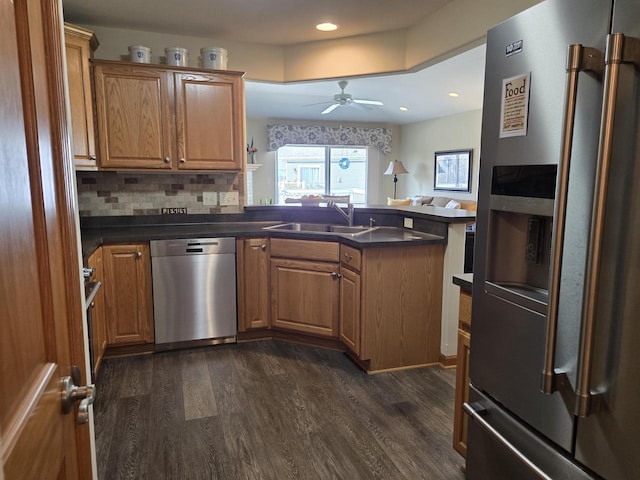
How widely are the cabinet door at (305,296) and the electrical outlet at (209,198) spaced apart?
0.87 meters

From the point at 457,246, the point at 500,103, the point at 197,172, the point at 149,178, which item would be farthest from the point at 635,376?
the point at 149,178

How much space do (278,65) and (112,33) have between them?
1.33 metres

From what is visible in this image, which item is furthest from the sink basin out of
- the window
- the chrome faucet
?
the window

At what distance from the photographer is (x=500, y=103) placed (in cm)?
135

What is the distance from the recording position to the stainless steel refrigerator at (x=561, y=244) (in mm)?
953

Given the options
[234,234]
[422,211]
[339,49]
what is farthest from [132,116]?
[422,211]

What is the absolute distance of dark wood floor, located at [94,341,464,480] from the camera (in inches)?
81.7

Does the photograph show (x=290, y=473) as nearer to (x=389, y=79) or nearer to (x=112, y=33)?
(x=112, y=33)

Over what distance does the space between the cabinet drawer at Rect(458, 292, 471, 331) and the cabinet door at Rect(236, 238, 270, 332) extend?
189cm

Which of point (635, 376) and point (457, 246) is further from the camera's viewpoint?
point (457, 246)

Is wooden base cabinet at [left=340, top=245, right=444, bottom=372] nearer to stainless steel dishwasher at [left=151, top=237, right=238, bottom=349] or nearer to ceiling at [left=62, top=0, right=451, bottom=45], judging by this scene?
stainless steel dishwasher at [left=151, top=237, right=238, bottom=349]

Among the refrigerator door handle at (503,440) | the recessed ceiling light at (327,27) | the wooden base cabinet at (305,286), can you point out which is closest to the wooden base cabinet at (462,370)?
the refrigerator door handle at (503,440)

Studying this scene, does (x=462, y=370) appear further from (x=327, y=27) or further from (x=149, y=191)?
(x=149, y=191)

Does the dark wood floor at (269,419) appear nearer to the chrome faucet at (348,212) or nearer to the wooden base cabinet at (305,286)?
the wooden base cabinet at (305,286)
